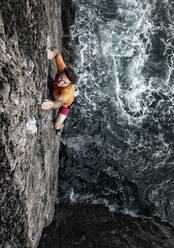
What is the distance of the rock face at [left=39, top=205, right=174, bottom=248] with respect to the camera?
4723 mm

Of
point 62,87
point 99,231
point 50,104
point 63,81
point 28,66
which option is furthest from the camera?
point 99,231

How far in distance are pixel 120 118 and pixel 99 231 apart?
4.23 m

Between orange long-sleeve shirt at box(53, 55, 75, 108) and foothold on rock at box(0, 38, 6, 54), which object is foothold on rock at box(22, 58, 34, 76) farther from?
orange long-sleeve shirt at box(53, 55, 75, 108)

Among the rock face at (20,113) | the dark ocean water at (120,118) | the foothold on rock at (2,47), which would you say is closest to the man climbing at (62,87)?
the rock face at (20,113)

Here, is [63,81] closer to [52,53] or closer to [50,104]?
[50,104]

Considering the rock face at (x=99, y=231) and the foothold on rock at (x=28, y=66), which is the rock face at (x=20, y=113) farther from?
the rock face at (x=99, y=231)

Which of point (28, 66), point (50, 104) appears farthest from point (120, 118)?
point (28, 66)

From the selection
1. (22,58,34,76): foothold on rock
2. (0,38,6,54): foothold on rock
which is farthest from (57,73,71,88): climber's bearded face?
(0,38,6,54): foothold on rock

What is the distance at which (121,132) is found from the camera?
7953 mm

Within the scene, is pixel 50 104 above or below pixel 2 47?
below

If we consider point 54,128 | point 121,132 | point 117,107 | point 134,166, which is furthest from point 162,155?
point 54,128

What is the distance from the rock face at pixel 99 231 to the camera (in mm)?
4723

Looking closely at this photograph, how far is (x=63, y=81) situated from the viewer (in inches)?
139

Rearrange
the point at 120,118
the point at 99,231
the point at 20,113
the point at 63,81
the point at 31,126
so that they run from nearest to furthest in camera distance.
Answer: the point at 20,113 < the point at 31,126 < the point at 63,81 < the point at 99,231 < the point at 120,118
